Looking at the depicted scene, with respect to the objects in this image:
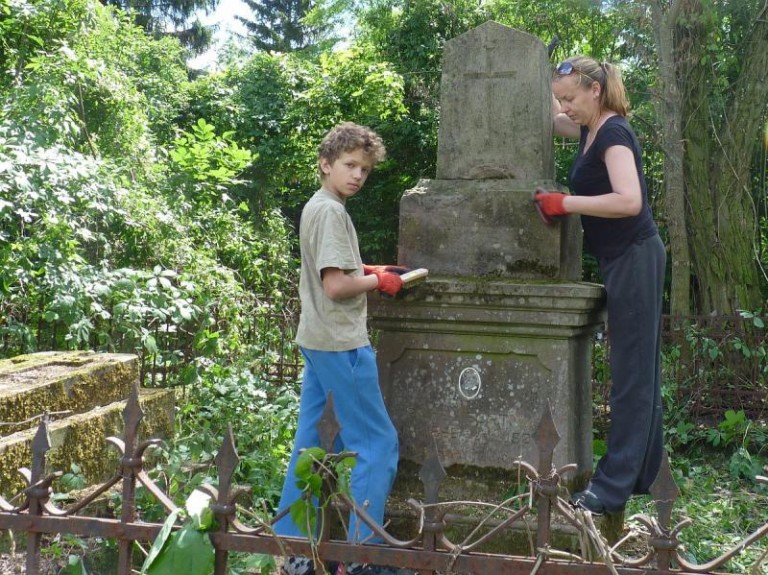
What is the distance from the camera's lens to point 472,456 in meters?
3.56

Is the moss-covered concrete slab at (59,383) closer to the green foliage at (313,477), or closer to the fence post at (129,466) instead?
the fence post at (129,466)

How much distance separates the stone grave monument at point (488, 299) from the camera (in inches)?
136

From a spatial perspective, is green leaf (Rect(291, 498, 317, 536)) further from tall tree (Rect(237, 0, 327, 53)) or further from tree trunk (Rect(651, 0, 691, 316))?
tall tree (Rect(237, 0, 327, 53))

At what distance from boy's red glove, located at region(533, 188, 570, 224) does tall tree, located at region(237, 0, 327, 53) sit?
3369 centimetres

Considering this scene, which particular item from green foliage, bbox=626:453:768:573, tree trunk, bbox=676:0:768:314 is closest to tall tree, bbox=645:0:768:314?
tree trunk, bbox=676:0:768:314

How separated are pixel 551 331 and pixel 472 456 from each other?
579 mm

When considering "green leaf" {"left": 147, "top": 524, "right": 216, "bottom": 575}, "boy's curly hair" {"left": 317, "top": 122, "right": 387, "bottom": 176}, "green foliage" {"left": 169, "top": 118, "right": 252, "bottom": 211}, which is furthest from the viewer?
"green foliage" {"left": 169, "top": 118, "right": 252, "bottom": 211}

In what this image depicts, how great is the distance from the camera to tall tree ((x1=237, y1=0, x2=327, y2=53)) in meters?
36.3

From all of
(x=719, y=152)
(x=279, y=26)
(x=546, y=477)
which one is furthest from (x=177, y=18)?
(x=546, y=477)

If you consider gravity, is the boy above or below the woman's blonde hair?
below

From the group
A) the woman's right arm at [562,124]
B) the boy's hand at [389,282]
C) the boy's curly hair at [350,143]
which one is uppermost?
the woman's right arm at [562,124]

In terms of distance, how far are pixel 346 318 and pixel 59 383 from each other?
182 centimetres

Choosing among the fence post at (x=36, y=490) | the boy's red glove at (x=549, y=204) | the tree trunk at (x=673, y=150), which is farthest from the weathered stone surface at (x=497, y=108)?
the tree trunk at (x=673, y=150)

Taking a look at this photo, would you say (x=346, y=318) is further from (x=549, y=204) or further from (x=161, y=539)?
(x=161, y=539)
